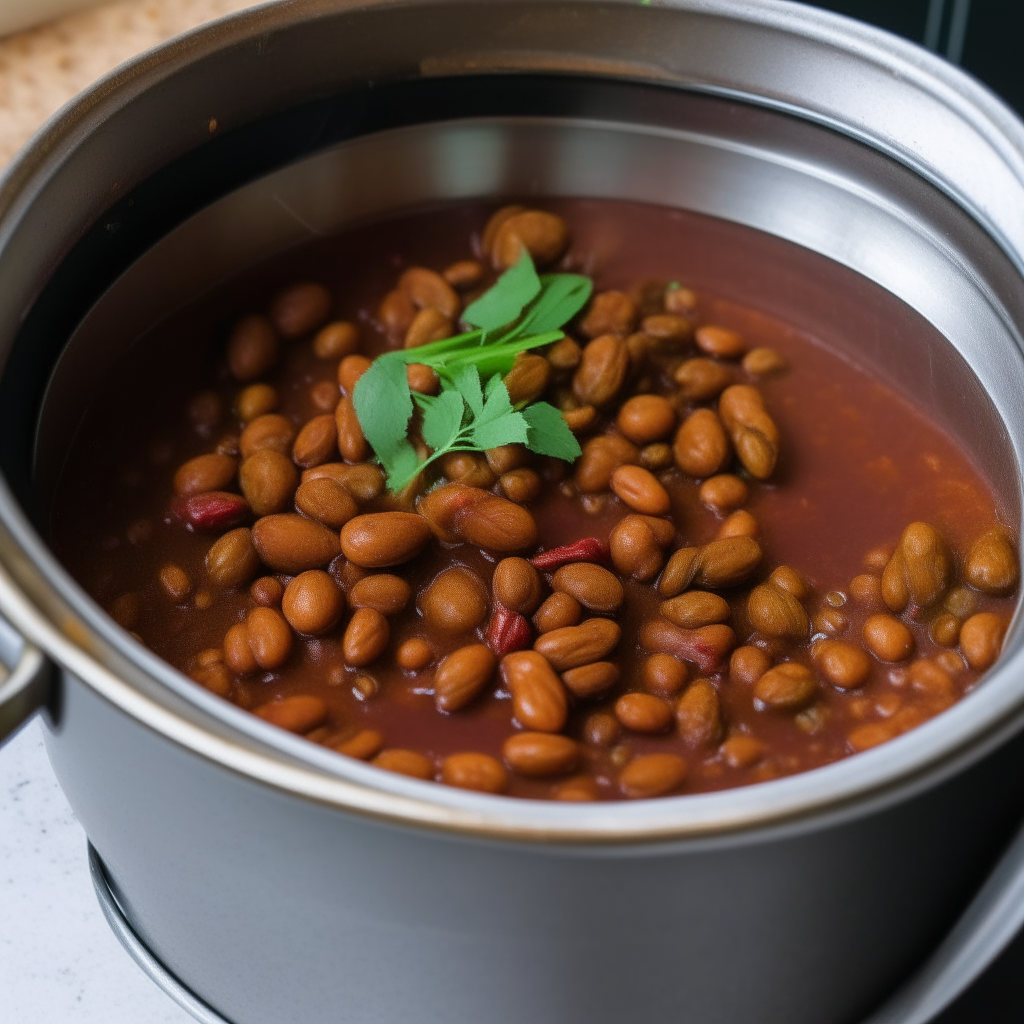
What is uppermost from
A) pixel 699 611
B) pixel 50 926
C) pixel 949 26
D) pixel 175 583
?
pixel 949 26

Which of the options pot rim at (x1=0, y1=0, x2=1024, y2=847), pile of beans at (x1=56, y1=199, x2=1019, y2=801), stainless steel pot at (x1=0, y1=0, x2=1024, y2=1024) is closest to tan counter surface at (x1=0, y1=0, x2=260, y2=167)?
stainless steel pot at (x1=0, y1=0, x2=1024, y2=1024)

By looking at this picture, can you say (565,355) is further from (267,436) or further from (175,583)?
(175,583)

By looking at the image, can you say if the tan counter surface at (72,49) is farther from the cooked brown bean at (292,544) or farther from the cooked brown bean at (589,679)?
the cooked brown bean at (589,679)

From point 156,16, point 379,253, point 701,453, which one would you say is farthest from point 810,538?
point 156,16

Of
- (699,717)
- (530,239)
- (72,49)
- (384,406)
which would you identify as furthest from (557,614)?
(72,49)

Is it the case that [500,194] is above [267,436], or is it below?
above

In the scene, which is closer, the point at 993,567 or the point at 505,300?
the point at 993,567
